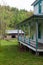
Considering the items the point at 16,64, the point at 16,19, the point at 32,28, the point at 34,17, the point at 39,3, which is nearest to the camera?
the point at 16,64

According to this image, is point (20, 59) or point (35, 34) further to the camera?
point (35, 34)

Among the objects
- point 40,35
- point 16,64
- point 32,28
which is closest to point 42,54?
point 16,64

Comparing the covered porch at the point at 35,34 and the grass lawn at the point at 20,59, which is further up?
the covered porch at the point at 35,34

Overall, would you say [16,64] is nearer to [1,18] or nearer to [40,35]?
[40,35]

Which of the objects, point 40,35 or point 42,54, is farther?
point 40,35

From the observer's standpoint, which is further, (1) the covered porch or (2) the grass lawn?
(1) the covered porch

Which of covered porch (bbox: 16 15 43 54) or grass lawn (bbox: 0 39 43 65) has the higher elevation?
covered porch (bbox: 16 15 43 54)

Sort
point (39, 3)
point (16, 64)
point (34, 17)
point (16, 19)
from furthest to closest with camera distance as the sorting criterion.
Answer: point (16, 19) < point (39, 3) < point (34, 17) < point (16, 64)

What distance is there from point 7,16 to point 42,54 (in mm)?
63437

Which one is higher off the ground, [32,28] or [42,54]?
[32,28]

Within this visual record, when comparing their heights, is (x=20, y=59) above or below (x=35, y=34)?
below

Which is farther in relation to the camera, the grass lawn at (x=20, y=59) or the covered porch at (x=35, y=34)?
the covered porch at (x=35, y=34)

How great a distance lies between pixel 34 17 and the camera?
20047mm

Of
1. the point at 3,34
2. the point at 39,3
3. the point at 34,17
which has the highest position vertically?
the point at 39,3
